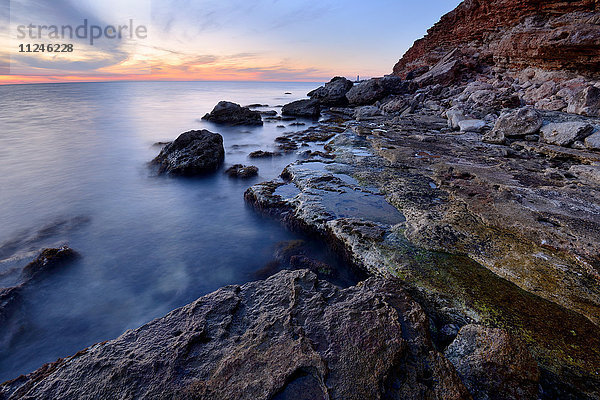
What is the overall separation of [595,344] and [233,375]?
287 cm

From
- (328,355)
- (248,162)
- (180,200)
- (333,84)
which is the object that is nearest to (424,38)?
(333,84)

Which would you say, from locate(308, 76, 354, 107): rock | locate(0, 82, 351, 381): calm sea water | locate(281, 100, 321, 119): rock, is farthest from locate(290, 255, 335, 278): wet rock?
locate(308, 76, 354, 107): rock

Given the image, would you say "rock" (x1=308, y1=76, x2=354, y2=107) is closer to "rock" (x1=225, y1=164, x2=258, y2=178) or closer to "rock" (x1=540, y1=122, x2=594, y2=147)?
"rock" (x1=540, y1=122, x2=594, y2=147)

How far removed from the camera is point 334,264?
3.85 metres

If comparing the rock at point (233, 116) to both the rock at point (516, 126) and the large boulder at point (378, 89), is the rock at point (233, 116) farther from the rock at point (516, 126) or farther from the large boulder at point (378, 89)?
the rock at point (516, 126)

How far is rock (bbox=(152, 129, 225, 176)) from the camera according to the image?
26.8 ft

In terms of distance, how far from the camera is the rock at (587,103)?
9.45 meters

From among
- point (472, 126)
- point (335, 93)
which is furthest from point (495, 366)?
point (335, 93)

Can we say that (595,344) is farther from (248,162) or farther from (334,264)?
(248,162)

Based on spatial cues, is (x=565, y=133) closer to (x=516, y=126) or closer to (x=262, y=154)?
(x=516, y=126)

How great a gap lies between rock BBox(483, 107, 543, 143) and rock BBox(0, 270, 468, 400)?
899cm

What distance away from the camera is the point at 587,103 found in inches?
378

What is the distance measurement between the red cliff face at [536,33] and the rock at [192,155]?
733 inches

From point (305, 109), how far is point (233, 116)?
631 cm
